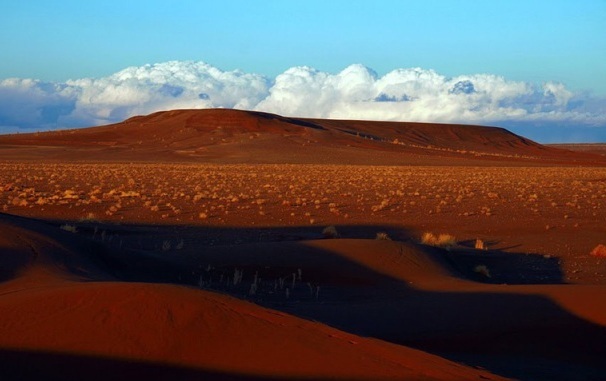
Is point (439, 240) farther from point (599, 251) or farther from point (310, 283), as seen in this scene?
point (310, 283)

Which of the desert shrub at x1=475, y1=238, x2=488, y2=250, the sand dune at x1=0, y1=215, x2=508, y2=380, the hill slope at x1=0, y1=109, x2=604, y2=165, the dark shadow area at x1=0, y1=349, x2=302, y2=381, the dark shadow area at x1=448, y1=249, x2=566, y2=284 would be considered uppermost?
the hill slope at x1=0, y1=109, x2=604, y2=165

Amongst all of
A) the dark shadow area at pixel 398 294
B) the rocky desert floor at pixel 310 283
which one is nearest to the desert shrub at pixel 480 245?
the rocky desert floor at pixel 310 283

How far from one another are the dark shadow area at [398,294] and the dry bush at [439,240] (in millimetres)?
1515

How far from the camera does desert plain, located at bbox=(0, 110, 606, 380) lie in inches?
352

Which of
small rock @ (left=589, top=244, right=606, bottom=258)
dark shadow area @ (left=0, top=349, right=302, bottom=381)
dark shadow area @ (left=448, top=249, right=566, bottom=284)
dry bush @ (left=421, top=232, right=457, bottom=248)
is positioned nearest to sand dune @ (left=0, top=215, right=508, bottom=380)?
dark shadow area @ (left=0, top=349, right=302, bottom=381)

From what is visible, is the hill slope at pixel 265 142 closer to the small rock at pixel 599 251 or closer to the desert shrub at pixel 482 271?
the small rock at pixel 599 251

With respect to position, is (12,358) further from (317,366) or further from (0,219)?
(0,219)

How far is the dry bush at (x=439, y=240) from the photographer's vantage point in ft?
84.2

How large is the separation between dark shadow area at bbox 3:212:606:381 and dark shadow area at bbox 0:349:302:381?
3.62 m

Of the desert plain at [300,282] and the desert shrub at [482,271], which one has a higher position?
the desert plain at [300,282]

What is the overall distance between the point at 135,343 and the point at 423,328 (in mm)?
5141

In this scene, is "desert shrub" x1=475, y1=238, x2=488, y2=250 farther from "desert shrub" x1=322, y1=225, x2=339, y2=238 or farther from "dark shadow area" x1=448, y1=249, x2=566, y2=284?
"desert shrub" x1=322, y1=225, x2=339, y2=238

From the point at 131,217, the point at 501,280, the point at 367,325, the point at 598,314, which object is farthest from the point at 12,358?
the point at 131,217

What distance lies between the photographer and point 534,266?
75.9 feet
